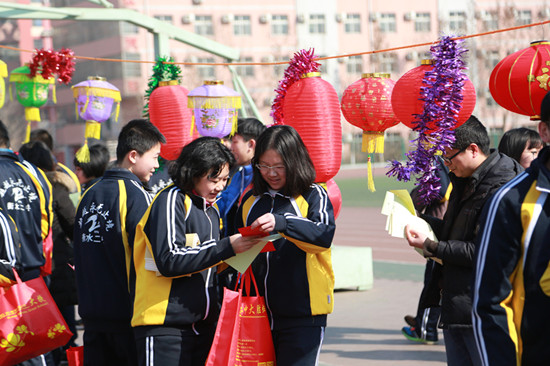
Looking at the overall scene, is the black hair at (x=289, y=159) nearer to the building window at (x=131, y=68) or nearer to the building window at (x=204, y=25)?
the building window at (x=131, y=68)

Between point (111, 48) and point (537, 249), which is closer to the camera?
point (537, 249)

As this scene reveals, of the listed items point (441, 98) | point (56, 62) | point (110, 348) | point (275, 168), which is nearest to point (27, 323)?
point (110, 348)

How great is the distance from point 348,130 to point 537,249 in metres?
42.3

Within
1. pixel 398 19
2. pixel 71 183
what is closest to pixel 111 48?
pixel 398 19

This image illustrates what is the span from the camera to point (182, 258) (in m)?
3.26

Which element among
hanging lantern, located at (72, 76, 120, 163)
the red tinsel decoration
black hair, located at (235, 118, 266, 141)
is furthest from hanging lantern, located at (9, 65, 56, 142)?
black hair, located at (235, 118, 266, 141)

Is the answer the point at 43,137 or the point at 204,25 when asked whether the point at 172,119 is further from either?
the point at 204,25

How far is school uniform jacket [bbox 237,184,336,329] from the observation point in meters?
3.39

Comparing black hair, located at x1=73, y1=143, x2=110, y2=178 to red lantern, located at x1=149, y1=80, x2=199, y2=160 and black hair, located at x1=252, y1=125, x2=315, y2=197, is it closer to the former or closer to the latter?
red lantern, located at x1=149, y1=80, x2=199, y2=160

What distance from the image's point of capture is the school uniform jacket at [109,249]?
152 inches

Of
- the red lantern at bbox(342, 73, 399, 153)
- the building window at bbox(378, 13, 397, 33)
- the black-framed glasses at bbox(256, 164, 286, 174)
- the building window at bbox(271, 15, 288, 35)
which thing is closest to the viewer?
the black-framed glasses at bbox(256, 164, 286, 174)

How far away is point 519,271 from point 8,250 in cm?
326

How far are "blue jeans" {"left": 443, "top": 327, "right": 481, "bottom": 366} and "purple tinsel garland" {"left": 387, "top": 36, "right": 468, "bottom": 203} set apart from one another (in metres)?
0.89

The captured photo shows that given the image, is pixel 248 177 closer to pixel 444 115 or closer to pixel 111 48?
pixel 444 115
